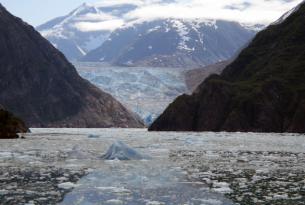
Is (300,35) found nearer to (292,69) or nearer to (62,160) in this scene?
(292,69)

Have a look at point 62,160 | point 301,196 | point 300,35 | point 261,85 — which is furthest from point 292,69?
point 301,196

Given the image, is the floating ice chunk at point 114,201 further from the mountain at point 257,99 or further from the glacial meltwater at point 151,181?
the mountain at point 257,99

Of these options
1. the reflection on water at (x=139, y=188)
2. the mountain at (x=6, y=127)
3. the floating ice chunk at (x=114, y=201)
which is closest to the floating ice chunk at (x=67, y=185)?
the reflection on water at (x=139, y=188)

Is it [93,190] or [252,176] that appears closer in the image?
[93,190]

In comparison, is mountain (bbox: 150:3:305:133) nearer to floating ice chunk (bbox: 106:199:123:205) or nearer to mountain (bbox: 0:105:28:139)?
mountain (bbox: 0:105:28:139)

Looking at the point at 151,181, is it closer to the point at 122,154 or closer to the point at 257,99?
the point at 122,154

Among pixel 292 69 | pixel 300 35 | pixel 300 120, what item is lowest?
pixel 300 120

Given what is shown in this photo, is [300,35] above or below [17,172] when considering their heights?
above
